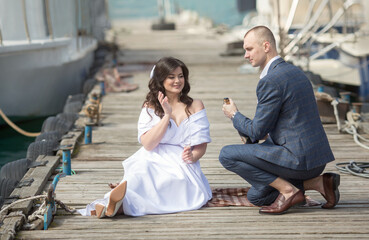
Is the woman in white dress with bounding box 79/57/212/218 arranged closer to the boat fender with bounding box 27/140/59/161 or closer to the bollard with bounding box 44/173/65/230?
the bollard with bounding box 44/173/65/230

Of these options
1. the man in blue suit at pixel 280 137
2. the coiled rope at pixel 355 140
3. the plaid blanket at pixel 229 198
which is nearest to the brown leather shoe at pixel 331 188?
the man in blue suit at pixel 280 137

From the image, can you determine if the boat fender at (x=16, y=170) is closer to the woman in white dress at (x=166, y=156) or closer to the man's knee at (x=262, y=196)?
the woman in white dress at (x=166, y=156)

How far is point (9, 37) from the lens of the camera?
30.1 feet

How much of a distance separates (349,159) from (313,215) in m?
1.86

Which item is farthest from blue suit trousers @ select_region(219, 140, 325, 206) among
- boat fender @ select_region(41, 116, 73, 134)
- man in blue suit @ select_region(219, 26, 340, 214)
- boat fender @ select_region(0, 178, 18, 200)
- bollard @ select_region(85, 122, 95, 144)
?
boat fender @ select_region(41, 116, 73, 134)

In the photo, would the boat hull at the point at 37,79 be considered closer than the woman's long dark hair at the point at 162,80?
No

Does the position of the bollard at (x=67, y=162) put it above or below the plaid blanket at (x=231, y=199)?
above

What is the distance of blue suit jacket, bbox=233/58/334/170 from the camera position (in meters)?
3.48

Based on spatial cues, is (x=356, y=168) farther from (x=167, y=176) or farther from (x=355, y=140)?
(x=167, y=176)

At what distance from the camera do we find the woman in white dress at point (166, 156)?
3803 mm

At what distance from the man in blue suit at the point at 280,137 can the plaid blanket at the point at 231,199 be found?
178 mm

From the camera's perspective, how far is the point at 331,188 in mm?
3744

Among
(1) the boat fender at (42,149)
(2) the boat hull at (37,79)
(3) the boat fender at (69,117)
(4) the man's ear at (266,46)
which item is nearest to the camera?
(4) the man's ear at (266,46)

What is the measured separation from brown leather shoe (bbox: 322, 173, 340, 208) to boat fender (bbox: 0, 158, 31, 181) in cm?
270
